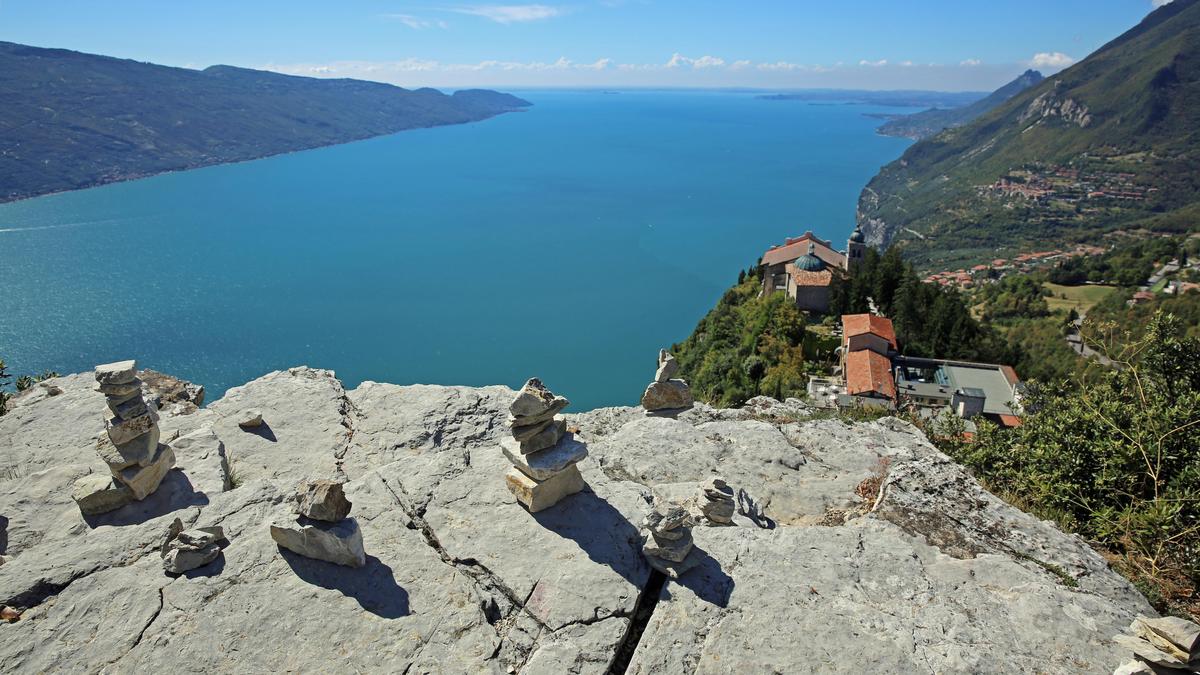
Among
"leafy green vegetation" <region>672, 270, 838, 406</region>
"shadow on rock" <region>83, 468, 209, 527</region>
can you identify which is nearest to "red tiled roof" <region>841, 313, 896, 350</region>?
"leafy green vegetation" <region>672, 270, 838, 406</region>

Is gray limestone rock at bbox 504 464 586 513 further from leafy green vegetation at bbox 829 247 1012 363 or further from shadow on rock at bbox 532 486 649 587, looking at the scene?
leafy green vegetation at bbox 829 247 1012 363

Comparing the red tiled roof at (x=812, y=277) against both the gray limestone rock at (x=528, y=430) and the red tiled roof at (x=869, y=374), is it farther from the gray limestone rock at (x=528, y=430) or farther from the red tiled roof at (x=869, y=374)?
the gray limestone rock at (x=528, y=430)

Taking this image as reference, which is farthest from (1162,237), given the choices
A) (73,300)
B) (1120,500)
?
(73,300)

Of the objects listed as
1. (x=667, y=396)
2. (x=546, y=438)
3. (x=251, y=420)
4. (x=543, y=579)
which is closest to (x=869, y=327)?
(x=667, y=396)

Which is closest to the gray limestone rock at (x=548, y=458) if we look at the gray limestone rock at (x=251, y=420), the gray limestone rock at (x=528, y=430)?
the gray limestone rock at (x=528, y=430)

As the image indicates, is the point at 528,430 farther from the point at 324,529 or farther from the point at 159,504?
the point at 159,504

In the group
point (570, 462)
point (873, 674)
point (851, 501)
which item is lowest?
point (851, 501)

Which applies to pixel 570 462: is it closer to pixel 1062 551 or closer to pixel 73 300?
pixel 1062 551

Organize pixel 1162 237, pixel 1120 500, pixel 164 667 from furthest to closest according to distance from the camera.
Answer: pixel 1162 237
pixel 1120 500
pixel 164 667
